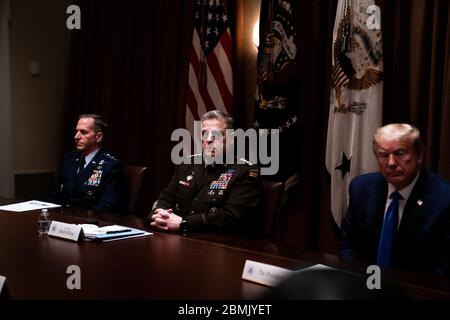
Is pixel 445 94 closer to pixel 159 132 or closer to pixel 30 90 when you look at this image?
pixel 159 132

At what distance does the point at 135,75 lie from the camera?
15.7ft

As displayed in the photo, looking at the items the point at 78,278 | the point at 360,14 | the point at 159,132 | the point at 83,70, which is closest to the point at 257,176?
the point at 360,14

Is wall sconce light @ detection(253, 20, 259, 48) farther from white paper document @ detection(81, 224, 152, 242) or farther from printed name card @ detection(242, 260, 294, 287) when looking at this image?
printed name card @ detection(242, 260, 294, 287)

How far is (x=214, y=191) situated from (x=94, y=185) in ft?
3.31

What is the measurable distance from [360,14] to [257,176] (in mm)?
1108

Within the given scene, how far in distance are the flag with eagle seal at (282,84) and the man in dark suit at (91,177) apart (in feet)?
3.28

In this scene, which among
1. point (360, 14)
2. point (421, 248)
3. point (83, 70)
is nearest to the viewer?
point (421, 248)

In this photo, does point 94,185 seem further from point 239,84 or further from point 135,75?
point 135,75

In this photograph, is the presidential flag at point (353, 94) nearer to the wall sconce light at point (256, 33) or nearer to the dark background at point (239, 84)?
the dark background at point (239, 84)

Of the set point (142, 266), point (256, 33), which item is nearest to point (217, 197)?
point (142, 266)

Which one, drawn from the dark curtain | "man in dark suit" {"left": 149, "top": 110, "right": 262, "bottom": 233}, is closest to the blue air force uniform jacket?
"man in dark suit" {"left": 149, "top": 110, "right": 262, "bottom": 233}

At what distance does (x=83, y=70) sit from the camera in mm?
5238

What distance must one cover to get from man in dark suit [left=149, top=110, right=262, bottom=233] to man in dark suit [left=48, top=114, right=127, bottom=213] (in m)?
0.49

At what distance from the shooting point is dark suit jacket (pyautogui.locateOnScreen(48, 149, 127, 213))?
3391mm
